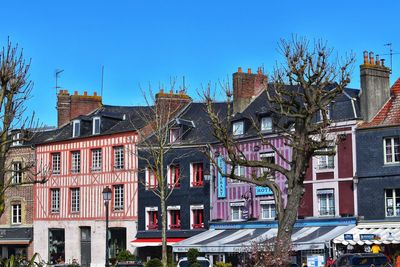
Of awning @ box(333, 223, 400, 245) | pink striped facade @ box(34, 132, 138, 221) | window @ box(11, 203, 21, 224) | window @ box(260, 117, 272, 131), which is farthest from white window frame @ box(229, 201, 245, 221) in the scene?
window @ box(11, 203, 21, 224)

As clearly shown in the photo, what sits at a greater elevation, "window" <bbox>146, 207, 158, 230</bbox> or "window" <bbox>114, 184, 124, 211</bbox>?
"window" <bbox>114, 184, 124, 211</bbox>

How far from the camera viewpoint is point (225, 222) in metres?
43.2

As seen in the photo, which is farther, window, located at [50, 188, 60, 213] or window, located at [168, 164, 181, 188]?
window, located at [50, 188, 60, 213]

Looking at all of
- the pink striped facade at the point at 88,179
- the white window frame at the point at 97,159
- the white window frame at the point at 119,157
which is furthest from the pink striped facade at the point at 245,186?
the white window frame at the point at 97,159

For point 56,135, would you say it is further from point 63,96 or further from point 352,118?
point 352,118

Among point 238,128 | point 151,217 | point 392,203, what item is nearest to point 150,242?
point 151,217

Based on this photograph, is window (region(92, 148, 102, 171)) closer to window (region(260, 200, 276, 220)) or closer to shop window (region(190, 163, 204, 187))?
shop window (region(190, 163, 204, 187))

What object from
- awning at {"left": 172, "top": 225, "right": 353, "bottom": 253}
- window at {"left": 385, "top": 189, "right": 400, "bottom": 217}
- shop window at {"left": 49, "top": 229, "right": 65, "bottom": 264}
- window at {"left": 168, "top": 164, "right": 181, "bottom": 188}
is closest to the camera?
window at {"left": 385, "top": 189, "right": 400, "bottom": 217}

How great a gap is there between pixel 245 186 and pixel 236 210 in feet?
5.02

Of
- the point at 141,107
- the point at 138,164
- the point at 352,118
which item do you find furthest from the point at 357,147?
the point at 141,107

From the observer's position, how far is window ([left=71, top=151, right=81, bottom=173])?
2003 inches

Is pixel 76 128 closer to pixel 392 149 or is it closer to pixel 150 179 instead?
pixel 150 179

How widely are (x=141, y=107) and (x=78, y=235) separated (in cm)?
878

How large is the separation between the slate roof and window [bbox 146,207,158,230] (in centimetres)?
1414
